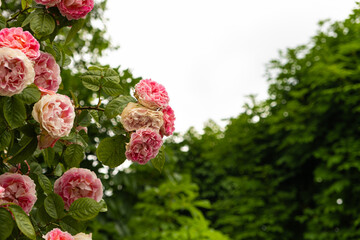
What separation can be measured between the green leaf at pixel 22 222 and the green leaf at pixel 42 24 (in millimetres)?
501

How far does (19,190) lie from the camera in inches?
48.2

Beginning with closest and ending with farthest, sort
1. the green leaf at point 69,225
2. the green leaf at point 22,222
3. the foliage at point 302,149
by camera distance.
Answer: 1. the green leaf at point 22,222
2. the green leaf at point 69,225
3. the foliage at point 302,149

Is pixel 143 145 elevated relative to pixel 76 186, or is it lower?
elevated

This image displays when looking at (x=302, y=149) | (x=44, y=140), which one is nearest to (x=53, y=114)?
(x=44, y=140)

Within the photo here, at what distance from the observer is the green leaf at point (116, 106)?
1.33 metres

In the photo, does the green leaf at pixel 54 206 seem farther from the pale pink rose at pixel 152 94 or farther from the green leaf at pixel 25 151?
the pale pink rose at pixel 152 94

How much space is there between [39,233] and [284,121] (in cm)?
304

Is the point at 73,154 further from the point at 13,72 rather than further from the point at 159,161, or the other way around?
the point at 13,72

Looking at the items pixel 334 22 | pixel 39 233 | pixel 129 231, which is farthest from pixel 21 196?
pixel 334 22

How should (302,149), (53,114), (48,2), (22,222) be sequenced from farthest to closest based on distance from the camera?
(302,149) → (48,2) → (53,114) → (22,222)

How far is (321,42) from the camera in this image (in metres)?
3.99

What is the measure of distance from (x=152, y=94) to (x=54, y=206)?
1.39ft

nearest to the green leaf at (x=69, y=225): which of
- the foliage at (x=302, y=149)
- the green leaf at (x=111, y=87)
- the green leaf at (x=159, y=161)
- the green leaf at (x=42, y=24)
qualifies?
the green leaf at (x=159, y=161)

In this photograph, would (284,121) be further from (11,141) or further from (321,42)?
(11,141)
